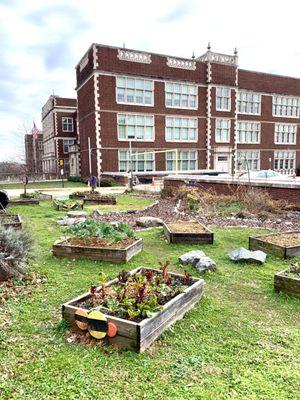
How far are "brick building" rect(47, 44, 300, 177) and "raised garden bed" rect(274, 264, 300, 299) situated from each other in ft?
71.5

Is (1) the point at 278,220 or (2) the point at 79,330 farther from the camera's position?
(1) the point at 278,220

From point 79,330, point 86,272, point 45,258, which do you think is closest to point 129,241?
point 86,272

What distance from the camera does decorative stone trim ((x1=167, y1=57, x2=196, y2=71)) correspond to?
3160cm

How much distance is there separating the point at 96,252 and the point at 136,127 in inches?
1034

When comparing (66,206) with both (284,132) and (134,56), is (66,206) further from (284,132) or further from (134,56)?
(284,132)

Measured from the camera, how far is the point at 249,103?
38.2 m

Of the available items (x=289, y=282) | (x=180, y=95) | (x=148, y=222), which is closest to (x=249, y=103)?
(x=180, y=95)

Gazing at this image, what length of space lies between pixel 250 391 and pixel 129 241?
4.00m

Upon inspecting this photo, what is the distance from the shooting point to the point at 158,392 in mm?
Answer: 2604

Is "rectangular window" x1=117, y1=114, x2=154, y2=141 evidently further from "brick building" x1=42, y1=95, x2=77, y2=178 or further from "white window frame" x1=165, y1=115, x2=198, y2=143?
"brick building" x1=42, y1=95, x2=77, y2=178

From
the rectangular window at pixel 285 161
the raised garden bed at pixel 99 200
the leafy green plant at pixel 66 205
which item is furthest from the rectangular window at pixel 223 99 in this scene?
the leafy green plant at pixel 66 205

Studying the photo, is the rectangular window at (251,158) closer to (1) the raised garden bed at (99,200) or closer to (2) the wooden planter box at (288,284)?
(1) the raised garden bed at (99,200)

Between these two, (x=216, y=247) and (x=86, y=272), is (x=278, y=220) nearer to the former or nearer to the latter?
(x=216, y=247)

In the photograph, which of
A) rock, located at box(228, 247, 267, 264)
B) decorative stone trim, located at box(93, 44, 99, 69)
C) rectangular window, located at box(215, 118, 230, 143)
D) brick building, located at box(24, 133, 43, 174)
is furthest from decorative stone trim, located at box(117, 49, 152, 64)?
brick building, located at box(24, 133, 43, 174)
